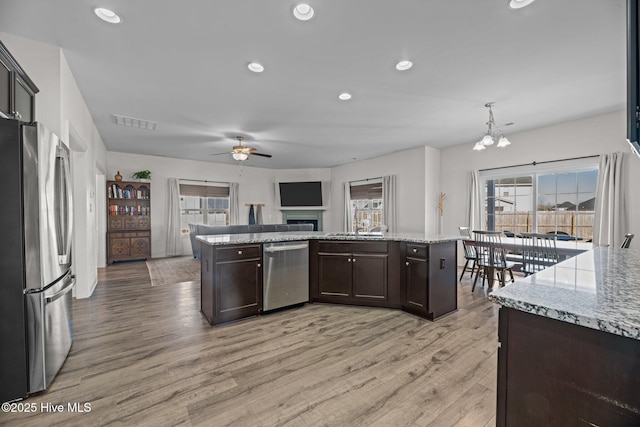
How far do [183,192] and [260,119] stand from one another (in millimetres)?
4373

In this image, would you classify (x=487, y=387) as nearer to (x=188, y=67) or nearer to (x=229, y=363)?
(x=229, y=363)

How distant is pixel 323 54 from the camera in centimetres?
264

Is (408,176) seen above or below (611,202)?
above

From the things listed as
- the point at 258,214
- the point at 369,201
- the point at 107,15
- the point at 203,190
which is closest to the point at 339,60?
the point at 107,15

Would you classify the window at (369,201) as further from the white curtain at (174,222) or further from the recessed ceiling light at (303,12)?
the recessed ceiling light at (303,12)

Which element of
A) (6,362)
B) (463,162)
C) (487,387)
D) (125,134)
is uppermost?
(125,134)

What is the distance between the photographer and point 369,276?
10.9 feet

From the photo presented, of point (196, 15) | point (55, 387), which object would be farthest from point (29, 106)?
point (55, 387)

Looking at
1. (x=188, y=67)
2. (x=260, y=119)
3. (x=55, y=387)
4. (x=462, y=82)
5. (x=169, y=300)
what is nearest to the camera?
(x=55, y=387)

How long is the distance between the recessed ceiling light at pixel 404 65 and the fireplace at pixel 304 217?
6.31 meters

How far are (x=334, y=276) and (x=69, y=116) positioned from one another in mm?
3412

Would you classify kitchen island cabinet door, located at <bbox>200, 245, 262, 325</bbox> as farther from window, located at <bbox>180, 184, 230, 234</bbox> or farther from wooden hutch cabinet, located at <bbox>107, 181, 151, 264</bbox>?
window, located at <bbox>180, 184, 230, 234</bbox>

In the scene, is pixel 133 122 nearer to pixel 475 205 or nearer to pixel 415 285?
pixel 415 285

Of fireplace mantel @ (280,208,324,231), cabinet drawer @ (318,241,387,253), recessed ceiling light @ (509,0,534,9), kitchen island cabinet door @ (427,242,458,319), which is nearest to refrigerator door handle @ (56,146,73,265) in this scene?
cabinet drawer @ (318,241,387,253)
